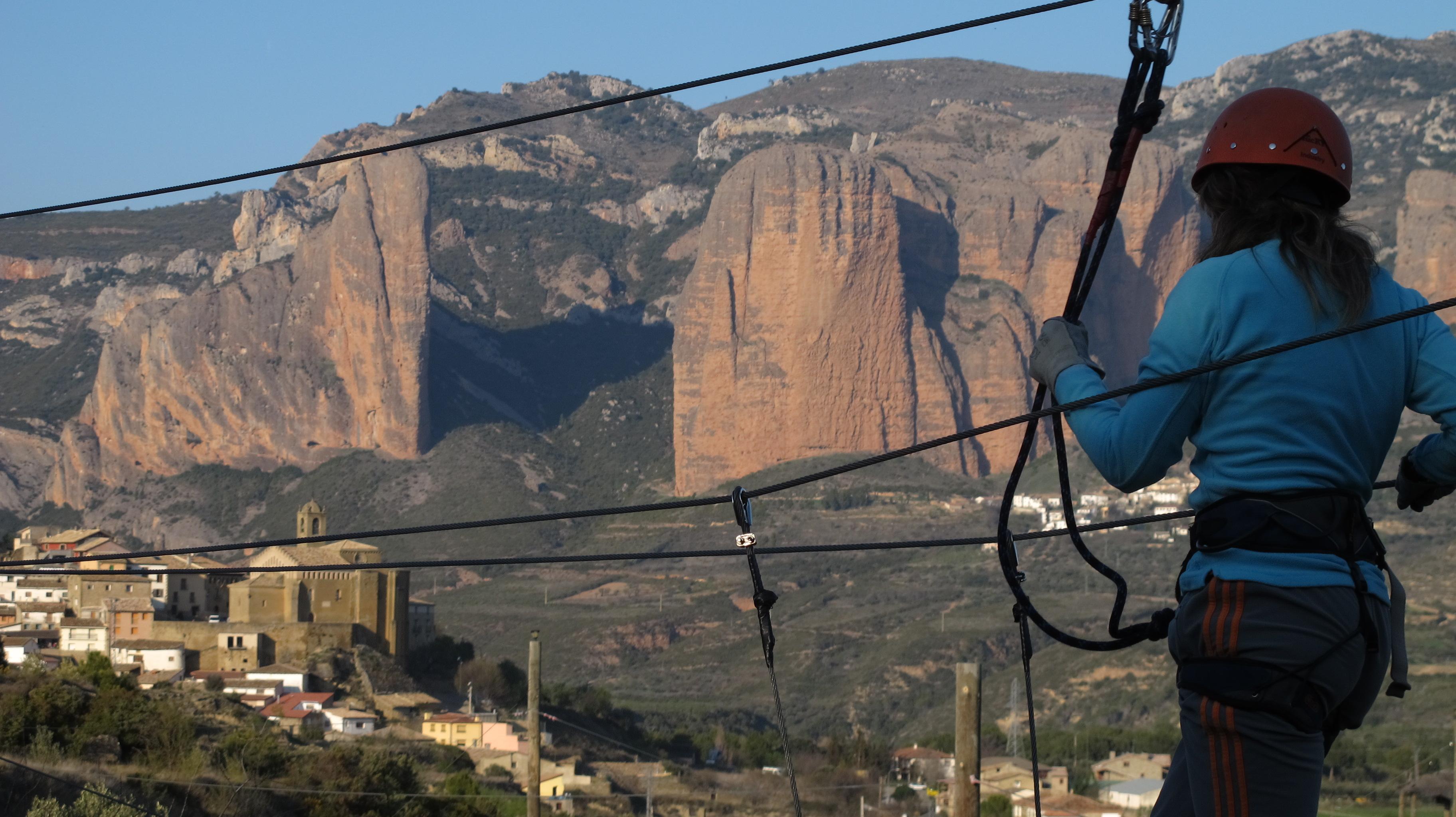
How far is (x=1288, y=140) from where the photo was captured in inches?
114

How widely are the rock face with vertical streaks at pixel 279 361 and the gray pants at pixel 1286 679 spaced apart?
110m

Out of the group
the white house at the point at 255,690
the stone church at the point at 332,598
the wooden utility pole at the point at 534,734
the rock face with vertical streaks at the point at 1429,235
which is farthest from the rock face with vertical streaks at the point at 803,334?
the wooden utility pole at the point at 534,734

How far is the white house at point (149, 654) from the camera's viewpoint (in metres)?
45.7

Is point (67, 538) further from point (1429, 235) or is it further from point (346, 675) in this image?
point (1429, 235)

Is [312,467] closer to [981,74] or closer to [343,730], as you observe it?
[343,730]

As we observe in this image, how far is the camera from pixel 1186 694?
2.86 meters

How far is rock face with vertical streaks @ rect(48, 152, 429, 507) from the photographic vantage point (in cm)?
11169

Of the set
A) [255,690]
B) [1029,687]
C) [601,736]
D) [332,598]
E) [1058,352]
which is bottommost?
[601,736]

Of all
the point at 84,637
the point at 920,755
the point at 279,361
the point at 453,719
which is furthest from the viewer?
the point at 279,361

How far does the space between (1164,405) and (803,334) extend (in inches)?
3934

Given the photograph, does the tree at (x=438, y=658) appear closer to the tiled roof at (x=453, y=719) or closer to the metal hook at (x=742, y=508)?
the tiled roof at (x=453, y=719)

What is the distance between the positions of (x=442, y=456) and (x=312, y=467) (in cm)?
954

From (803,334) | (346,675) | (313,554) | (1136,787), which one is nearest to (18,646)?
(346,675)

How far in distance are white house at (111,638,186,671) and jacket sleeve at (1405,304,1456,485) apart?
46016 mm
